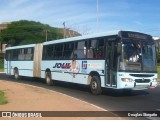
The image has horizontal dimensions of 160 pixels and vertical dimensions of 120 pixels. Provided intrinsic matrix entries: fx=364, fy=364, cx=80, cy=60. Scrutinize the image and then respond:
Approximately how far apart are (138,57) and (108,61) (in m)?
1.37

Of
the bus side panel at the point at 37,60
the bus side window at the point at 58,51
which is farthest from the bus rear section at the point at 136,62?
the bus side panel at the point at 37,60

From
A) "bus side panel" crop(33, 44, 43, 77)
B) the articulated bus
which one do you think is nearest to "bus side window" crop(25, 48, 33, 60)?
"bus side panel" crop(33, 44, 43, 77)

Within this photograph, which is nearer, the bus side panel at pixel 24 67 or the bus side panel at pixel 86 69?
the bus side panel at pixel 86 69

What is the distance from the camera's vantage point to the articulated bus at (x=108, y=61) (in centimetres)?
1598

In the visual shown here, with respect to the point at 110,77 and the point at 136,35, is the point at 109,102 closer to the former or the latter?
the point at 110,77

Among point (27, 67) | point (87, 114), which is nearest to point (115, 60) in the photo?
point (87, 114)

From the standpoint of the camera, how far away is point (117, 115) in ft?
37.8

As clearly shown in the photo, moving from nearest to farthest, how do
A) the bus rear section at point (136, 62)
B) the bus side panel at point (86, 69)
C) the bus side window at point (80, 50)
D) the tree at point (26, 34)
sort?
the bus rear section at point (136, 62) → the bus side panel at point (86, 69) → the bus side window at point (80, 50) → the tree at point (26, 34)

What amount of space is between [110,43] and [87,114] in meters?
6.30

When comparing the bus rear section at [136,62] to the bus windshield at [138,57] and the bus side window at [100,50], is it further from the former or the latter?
the bus side window at [100,50]

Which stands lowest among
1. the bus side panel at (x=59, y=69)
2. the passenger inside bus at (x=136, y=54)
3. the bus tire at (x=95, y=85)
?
the bus tire at (x=95, y=85)

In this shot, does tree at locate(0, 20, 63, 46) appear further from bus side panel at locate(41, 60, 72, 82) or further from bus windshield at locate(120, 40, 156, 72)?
bus windshield at locate(120, 40, 156, 72)

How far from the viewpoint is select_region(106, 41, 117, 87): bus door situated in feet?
53.1

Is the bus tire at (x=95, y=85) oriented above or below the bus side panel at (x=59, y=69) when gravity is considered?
below
